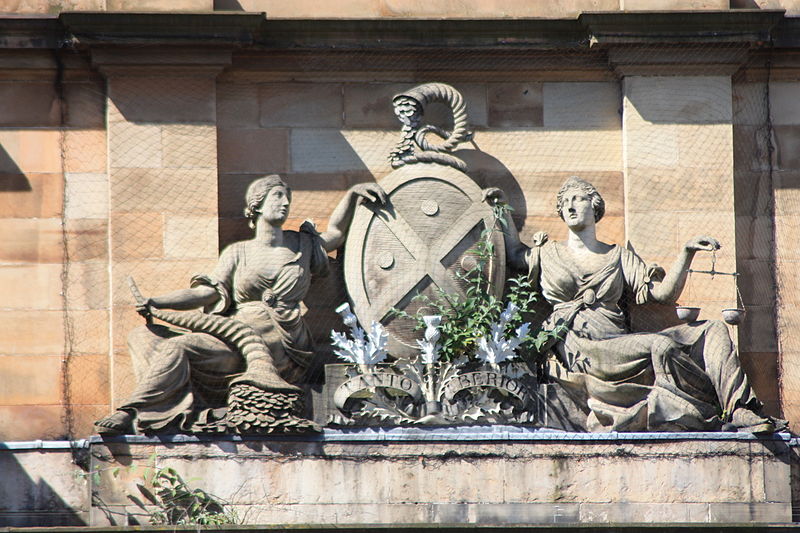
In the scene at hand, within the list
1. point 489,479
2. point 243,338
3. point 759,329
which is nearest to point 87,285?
point 243,338

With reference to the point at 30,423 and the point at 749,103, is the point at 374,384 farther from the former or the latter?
the point at 749,103

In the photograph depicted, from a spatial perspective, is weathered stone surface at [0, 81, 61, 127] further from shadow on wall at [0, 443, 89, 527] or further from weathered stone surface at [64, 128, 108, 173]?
shadow on wall at [0, 443, 89, 527]

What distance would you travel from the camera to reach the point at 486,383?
16922 millimetres

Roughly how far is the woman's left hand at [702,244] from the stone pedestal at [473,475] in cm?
137

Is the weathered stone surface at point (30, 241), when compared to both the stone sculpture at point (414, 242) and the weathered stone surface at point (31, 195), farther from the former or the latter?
the stone sculpture at point (414, 242)

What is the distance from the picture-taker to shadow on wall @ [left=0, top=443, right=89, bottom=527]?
17000 mm

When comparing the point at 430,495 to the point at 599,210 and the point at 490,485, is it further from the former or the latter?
the point at 599,210

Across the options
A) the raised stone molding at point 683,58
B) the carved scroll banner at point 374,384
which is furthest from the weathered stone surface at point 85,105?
the raised stone molding at point 683,58

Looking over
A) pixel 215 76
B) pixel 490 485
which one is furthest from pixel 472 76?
pixel 490 485

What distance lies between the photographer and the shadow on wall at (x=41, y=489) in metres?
17.0

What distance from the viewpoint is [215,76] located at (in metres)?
18.2

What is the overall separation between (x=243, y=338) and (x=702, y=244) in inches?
130

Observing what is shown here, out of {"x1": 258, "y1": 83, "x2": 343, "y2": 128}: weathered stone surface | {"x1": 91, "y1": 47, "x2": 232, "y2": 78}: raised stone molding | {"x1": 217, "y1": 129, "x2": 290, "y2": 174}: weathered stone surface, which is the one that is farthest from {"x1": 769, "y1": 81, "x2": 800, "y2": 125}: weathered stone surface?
{"x1": 91, "y1": 47, "x2": 232, "y2": 78}: raised stone molding

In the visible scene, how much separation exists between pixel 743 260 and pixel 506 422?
255 cm
